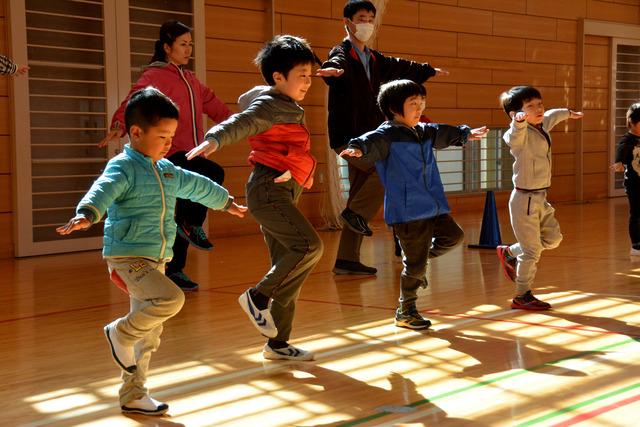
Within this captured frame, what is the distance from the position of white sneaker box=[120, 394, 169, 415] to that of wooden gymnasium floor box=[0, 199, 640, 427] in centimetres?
4

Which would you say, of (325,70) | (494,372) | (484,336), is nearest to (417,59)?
(325,70)

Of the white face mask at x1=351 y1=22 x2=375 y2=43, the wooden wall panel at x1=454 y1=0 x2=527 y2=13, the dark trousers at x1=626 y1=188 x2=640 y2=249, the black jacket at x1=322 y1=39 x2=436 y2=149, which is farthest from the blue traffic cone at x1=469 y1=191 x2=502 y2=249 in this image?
the wooden wall panel at x1=454 y1=0 x2=527 y2=13

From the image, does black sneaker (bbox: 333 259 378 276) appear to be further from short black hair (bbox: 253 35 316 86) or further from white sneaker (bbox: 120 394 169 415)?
white sneaker (bbox: 120 394 169 415)

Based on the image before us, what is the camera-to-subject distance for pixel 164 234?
2.87 metres

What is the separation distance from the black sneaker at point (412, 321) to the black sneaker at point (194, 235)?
136cm

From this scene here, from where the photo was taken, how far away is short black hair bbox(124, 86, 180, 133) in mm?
2809

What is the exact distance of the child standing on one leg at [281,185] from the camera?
349 cm

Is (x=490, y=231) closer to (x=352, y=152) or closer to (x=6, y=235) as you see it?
(x=352, y=152)

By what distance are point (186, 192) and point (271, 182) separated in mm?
621

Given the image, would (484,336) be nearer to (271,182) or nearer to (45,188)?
(271,182)

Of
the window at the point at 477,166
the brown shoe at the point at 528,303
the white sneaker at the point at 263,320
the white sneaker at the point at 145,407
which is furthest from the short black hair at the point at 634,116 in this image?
the white sneaker at the point at 145,407

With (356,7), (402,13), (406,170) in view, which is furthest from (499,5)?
(406,170)

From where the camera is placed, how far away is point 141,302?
9.30ft

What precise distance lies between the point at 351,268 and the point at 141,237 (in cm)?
314
